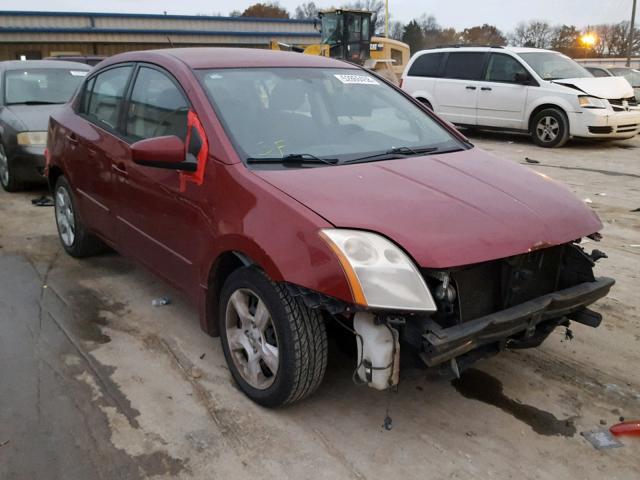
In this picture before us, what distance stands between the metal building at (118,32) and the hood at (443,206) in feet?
117

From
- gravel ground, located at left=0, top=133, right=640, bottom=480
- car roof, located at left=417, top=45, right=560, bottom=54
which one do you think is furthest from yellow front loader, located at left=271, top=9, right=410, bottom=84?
gravel ground, located at left=0, top=133, right=640, bottom=480

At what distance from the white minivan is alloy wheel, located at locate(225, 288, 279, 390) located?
1011cm

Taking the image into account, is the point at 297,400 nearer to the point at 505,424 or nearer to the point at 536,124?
the point at 505,424

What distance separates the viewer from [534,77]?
11.9 m

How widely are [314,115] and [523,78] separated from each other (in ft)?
31.6

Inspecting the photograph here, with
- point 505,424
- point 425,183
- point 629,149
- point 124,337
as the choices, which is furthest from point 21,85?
point 629,149

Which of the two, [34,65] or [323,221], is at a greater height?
[34,65]

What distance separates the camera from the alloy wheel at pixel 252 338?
9.60 ft

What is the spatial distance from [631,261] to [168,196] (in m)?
3.89

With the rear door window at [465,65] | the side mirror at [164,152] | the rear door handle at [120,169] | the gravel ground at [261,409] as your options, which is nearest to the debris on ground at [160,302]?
the gravel ground at [261,409]

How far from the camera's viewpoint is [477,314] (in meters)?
2.75

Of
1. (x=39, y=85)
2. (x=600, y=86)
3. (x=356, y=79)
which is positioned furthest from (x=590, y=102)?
(x=39, y=85)

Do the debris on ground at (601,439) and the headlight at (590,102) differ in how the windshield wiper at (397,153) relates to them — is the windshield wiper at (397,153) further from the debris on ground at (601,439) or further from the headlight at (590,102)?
the headlight at (590,102)

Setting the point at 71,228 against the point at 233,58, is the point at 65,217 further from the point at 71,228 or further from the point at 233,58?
the point at 233,58
